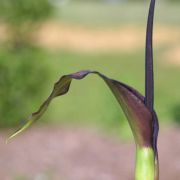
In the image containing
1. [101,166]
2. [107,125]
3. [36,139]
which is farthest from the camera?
[107,125]

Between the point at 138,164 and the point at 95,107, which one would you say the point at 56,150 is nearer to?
the point at 95,107

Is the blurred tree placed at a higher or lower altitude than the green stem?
higher

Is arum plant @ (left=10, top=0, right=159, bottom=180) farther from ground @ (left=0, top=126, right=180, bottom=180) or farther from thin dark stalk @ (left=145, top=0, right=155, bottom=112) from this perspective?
ground @ (left=0, top=126, right=180, bottom=180)

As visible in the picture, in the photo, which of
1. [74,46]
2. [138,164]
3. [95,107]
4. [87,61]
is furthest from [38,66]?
[74,46]

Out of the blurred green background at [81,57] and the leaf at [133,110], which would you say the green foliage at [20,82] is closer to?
the blurred green background at [81,57]

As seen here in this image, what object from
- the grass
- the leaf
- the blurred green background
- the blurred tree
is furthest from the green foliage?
the leaf
